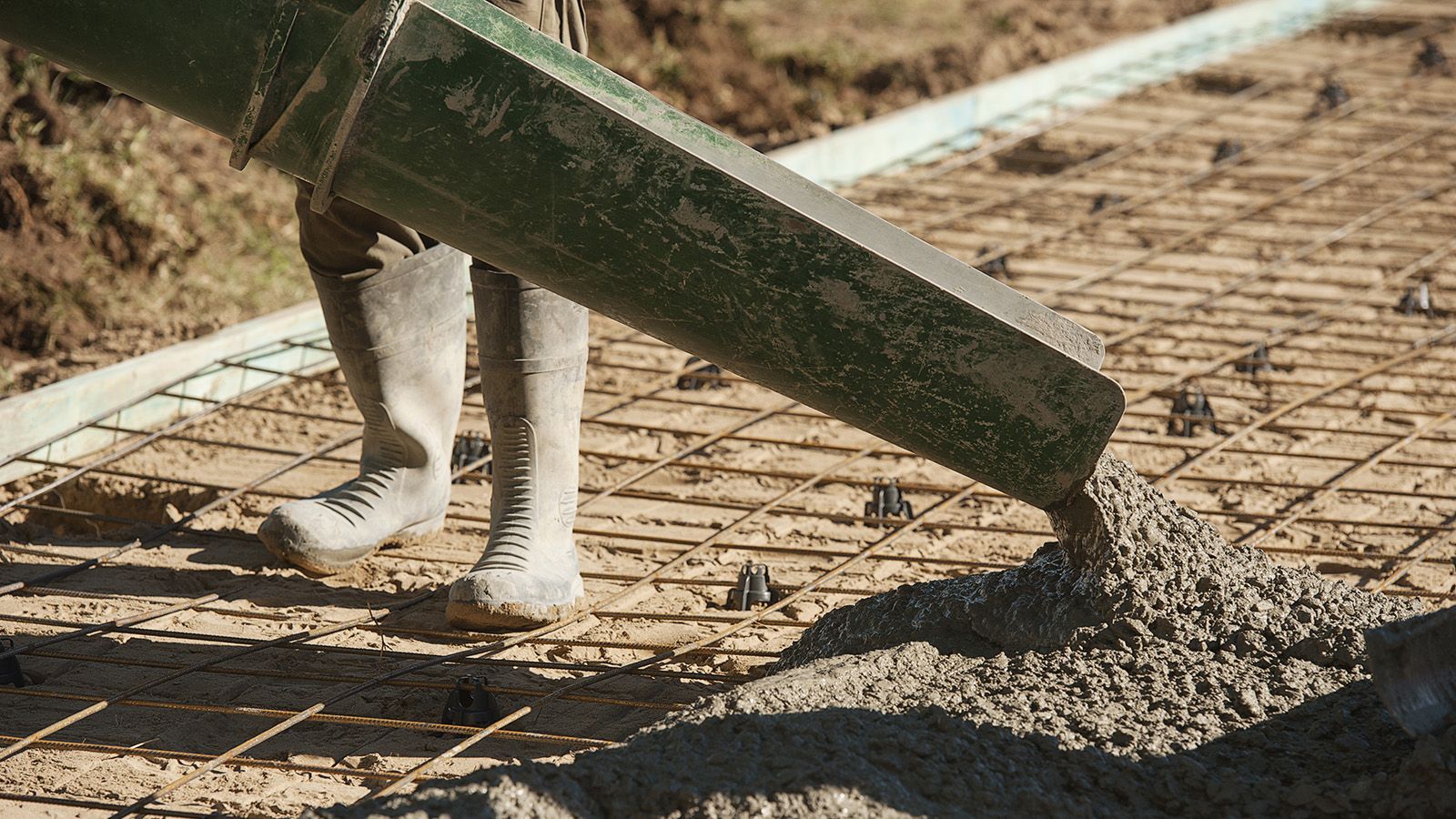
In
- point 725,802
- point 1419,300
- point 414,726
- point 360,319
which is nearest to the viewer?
point 725,802

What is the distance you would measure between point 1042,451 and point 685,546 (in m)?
1.13

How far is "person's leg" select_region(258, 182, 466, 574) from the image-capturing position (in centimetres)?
257

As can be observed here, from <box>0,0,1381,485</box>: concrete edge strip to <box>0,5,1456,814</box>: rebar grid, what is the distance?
6 centimetres

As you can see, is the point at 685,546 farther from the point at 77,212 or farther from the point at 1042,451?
the point at 77,212

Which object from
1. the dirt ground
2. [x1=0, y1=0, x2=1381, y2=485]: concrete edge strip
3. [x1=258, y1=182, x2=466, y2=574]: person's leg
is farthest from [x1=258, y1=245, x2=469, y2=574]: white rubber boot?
A: the dirt ground

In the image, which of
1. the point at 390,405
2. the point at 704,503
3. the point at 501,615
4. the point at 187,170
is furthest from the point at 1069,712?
the point at 187,170

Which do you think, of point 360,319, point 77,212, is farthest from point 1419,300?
point 77,212

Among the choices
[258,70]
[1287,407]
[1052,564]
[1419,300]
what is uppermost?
[1419,300]

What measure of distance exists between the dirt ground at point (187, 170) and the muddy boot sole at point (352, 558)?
1.35 meters

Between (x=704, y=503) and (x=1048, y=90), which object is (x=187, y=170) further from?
(x=1048, y=90)

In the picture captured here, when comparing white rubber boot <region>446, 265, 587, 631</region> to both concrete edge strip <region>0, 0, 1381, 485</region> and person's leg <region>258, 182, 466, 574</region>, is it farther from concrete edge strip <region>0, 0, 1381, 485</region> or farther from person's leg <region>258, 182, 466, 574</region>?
concrete edge strip <region>0, 0, 1381, 485</region>

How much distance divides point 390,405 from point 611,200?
1.14 m

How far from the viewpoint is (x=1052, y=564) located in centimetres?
208

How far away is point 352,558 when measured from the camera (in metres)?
2.69
